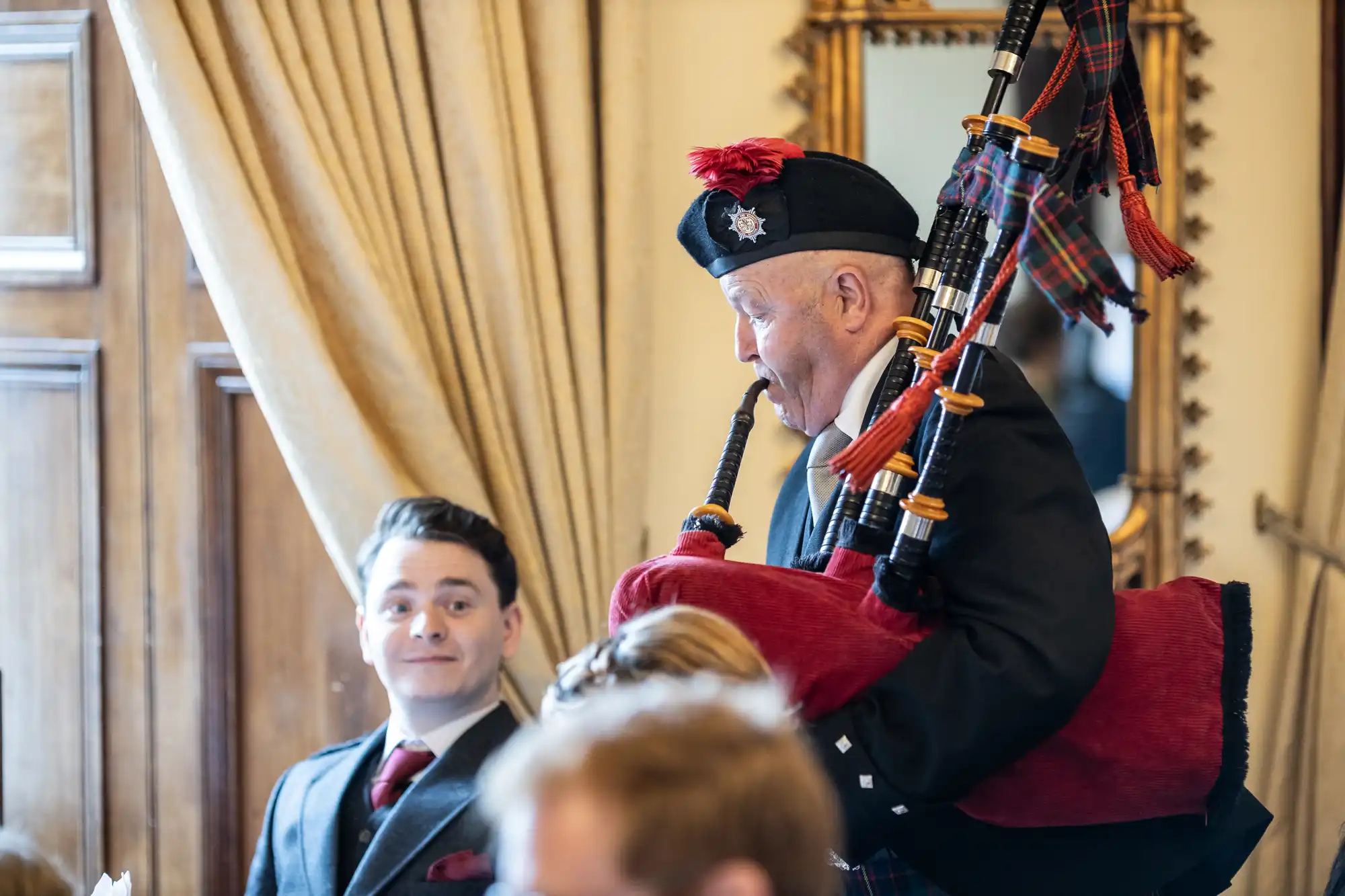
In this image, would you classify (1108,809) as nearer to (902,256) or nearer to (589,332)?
(902,256)

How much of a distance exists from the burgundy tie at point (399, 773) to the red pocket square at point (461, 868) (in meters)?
0.15

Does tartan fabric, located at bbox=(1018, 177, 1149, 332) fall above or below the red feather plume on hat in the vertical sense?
below

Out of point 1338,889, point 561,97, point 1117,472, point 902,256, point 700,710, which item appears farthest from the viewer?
point 1117,472

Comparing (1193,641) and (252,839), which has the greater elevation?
(1193,641)

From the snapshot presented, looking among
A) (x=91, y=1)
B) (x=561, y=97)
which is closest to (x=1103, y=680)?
(x=561, y=97)

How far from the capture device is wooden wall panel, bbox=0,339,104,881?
99.0 inches

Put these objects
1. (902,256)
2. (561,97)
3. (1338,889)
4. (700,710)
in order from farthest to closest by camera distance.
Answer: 1. (561,97)
2. (1338,889)
3. (902,256)
4. (700,710)

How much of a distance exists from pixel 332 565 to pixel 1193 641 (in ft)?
5.41

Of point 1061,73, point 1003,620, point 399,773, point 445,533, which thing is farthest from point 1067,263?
point 399,773

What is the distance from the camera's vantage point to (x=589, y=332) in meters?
2.34

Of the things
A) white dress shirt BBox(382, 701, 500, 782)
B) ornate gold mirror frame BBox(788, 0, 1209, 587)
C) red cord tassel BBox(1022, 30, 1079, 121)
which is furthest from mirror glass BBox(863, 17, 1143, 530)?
white dress shirt BBox(382, 701, 500, 782)

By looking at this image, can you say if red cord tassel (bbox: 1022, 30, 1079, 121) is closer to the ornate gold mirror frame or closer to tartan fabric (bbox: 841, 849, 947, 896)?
tartan fabric (bbox: 841, 849, 947, 896)

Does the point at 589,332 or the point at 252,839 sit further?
the point at 252,839

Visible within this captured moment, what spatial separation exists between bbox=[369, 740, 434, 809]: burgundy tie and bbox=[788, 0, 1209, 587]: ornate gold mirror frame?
1279 millimetres
